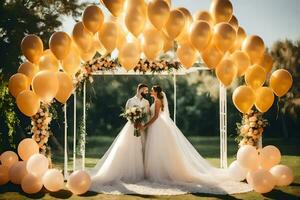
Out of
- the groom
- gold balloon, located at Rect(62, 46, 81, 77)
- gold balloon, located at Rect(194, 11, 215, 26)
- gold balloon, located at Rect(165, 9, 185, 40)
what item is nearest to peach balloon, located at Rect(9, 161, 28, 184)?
gold balloon, located at Rect(62, 46, 81, 77)

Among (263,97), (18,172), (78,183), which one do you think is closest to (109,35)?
(78,183)

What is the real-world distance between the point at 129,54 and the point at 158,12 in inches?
34.3

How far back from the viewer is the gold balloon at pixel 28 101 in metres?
7.46

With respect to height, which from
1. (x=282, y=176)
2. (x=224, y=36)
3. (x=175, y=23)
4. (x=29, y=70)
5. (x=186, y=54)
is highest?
(x=175, y=23)

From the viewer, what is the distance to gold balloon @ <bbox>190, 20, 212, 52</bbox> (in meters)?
6.89

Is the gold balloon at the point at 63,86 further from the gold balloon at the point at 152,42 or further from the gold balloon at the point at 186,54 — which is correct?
the gold balloon at the point at 186,54

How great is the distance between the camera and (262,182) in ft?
22.5

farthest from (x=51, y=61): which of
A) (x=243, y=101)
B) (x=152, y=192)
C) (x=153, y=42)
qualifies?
(x=243, y=101)

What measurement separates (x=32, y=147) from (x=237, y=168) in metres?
4.03

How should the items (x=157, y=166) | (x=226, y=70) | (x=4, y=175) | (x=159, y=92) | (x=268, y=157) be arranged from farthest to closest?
(x=159, y=92), (x=157, y=166), (x=4, y=175), (x=268, y=157), (x=226, y=70)

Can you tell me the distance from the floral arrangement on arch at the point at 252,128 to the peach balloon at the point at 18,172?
4.29 metres

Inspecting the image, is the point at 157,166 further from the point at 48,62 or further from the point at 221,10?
the point at 221,10

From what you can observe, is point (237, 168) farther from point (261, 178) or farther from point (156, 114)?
point (156, 114)

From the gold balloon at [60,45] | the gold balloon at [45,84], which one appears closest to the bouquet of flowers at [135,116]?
the gold balloon at [45,84]
